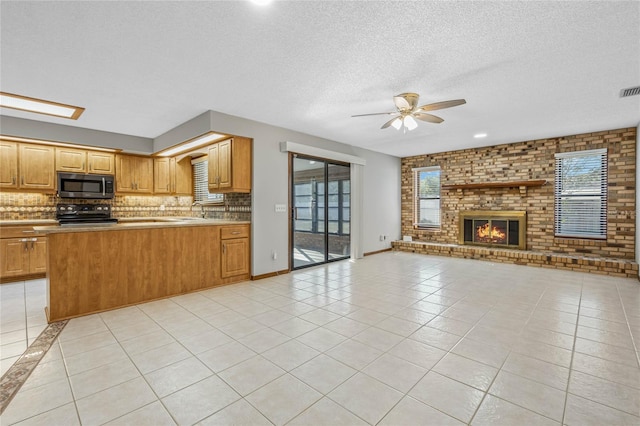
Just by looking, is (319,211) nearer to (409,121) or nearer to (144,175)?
(409,121)

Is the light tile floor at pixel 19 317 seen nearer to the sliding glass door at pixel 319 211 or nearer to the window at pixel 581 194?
the sliding glass door at pixel 319 211

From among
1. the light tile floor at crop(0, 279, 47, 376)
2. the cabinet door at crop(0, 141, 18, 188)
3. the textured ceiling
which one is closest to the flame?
the textured ceiling

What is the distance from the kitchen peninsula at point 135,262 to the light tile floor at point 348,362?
0.25 m

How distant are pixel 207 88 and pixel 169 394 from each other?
9.85ft

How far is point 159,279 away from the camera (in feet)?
12.6

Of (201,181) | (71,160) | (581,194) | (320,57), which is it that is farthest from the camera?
(201,181)

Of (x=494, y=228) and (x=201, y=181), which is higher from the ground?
(x=201, y=181)

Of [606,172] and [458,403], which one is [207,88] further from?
[606,172]

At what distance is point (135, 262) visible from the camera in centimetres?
365

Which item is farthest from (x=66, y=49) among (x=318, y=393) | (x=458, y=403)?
(x=458, y=403)

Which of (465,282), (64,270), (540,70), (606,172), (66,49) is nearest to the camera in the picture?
(66,49)

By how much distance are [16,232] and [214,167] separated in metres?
3.20

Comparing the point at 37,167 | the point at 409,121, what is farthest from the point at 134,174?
the point at 409,121

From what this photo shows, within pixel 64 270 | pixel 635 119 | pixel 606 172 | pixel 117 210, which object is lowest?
pixel 64 270
